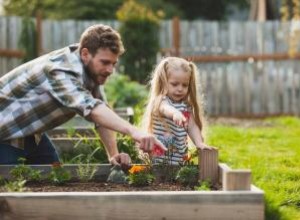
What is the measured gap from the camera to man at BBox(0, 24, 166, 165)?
4.14 meters

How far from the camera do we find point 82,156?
20.4ft

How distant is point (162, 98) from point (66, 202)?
73.4 inches

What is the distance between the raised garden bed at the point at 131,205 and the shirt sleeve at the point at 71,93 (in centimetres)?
65

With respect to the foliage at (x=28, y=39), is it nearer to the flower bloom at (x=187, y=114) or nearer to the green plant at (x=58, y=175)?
the flower bloom at (x=187, y=114)

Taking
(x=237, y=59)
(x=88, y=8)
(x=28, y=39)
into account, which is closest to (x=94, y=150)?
(x=28, y=39)

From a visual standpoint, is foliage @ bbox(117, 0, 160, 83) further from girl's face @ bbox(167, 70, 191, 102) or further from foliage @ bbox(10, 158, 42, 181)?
foliage @ bbox(10, 158, 42, 181)

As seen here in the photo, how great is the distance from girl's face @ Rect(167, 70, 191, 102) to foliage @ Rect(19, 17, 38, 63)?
9862 mm

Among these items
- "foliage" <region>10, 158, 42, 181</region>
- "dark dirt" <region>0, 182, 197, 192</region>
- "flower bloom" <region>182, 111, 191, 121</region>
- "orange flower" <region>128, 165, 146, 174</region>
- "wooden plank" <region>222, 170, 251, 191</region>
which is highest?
"flower bloom" <region>182, 111, 191, 121</region>

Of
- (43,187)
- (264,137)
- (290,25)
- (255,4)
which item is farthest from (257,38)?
(43,187)

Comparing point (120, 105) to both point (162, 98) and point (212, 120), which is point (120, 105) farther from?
point (162, 98)

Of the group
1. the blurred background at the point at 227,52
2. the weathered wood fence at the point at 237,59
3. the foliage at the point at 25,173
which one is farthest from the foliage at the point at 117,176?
the weathered wood fence at the point at 237,59

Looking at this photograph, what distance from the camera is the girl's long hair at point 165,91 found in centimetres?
A: 525

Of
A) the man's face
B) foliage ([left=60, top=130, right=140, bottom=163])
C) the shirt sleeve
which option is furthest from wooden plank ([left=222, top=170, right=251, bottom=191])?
foliage ([left=60, top=130, right=140, bottom=163])

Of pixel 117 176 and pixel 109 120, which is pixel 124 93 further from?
pixel 109 120
